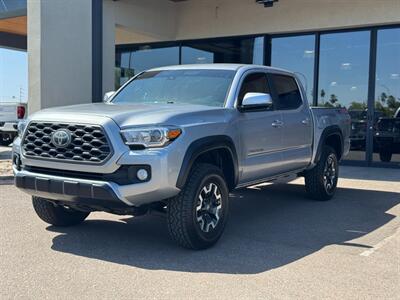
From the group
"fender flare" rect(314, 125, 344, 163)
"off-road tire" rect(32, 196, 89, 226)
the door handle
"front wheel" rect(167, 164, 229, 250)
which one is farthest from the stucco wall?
"off-road tire" rect(32, 196, 89, 226)

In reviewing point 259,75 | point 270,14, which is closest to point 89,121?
point 259,75

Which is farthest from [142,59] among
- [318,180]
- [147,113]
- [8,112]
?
[147,113]

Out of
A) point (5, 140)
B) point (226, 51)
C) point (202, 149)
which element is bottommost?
point (5, 140)

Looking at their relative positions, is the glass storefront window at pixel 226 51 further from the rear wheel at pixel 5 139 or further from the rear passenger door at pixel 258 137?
the rear passenger door at pixel 258 137

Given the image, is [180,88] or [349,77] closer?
[180,88]

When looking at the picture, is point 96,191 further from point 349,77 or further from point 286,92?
point 349,77

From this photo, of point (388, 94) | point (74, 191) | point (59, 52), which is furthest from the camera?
point (388, 94)

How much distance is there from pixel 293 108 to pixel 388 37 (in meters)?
6.34

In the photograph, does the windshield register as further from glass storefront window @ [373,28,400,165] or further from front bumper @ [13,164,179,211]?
glass storefront window @ [373,28,400,165]

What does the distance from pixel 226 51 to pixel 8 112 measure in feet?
25.9

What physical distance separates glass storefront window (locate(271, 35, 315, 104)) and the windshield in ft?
23.8

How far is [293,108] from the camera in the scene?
7367 millimetres

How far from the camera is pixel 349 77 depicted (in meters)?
12.9

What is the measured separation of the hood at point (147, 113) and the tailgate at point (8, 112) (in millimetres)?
12719
